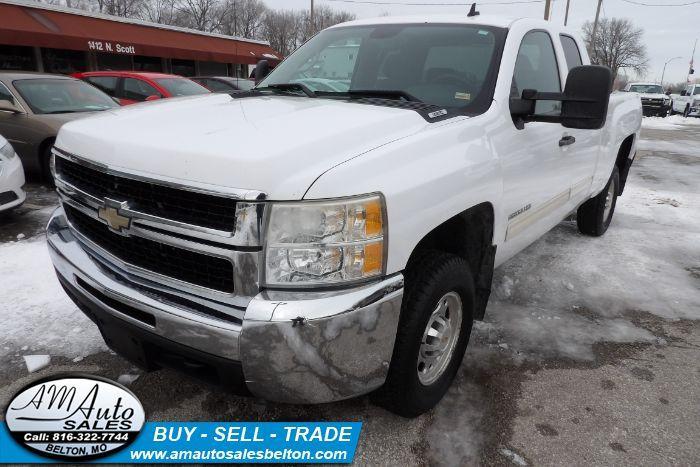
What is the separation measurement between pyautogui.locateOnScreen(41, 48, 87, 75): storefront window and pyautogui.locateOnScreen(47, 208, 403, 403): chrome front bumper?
2357cm

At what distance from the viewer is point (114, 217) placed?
2.01 m

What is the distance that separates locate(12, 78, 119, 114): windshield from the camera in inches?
268

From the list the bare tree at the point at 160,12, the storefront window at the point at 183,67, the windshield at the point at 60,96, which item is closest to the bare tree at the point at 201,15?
the bare tree at the point at 160,12

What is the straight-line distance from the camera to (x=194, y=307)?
1869 mm

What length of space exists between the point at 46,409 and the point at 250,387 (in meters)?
1.08

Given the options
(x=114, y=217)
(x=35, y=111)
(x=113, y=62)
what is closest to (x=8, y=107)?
(x=35, y=111)

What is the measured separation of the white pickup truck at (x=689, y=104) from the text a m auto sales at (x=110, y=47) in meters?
29.5

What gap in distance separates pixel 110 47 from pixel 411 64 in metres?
21.9

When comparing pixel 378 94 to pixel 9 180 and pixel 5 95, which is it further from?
pixel 5 95

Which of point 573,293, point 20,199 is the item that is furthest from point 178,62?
point 573,293

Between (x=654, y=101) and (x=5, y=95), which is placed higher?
(x=5, y=95)

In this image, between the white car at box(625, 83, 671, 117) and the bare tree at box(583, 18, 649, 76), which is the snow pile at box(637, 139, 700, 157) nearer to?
the white car at box(625, 83, 671, 117)

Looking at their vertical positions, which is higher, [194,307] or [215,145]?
[215,145]

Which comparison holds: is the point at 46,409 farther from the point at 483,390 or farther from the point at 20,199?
the point at 20,199
